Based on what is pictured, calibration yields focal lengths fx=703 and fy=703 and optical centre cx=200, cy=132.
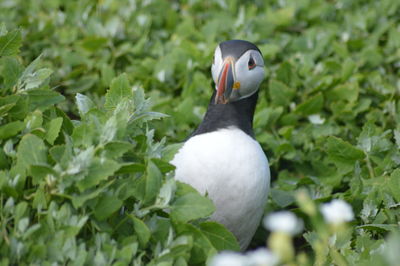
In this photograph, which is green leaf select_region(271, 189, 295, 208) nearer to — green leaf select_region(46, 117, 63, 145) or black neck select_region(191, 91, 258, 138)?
black neck select_region(191, 91, 258, 138)

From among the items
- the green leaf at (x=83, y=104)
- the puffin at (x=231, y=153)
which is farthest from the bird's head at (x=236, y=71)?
the green leaf at (x=83, y=104)

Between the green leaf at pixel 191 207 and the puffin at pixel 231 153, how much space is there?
752 mm

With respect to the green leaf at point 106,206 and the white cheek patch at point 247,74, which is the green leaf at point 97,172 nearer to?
the green leaf at point 106,206

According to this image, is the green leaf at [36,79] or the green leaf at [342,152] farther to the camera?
the green leaf at [342,152]

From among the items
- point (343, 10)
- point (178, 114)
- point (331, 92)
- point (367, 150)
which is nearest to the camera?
point (367, 150)

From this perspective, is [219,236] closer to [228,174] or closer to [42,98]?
[228,174]

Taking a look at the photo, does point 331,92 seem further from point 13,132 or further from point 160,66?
point 13,132

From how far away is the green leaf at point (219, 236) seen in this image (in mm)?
2904

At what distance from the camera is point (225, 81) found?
3682 millimetres

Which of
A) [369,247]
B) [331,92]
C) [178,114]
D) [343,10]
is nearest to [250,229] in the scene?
[369,247]

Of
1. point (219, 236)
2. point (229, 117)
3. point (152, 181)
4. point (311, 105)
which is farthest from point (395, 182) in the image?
point (311, 105)

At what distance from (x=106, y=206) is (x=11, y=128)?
54cm

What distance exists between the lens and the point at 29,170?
2.54 metres

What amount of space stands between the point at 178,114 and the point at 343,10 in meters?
2.96
